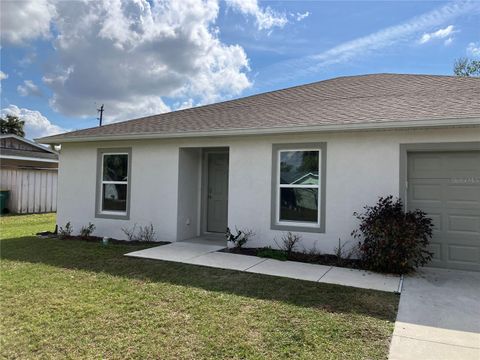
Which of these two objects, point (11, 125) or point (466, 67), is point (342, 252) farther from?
point (11, 125)

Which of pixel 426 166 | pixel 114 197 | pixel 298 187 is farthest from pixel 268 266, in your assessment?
pixel 114 197

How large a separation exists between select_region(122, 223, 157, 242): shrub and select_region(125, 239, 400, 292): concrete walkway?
1.01 m

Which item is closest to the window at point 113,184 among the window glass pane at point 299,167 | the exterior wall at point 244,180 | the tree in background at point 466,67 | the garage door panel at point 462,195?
the exterior wall at point 244,180

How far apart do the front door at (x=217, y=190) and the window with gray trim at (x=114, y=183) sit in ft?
7.43

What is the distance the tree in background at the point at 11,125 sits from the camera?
135ft

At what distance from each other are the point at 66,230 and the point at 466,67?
27.2 metres

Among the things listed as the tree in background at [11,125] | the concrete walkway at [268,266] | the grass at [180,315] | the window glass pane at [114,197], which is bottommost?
the grass at [180,315]

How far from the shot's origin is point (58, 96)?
16.5 meters

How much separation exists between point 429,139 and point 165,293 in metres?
5.38

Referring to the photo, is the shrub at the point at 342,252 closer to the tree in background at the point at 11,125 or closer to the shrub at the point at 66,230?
the shrub at the point at 66,230

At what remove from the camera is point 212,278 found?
5.52 meters

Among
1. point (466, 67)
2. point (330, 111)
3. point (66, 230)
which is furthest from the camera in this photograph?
point (466, 67)

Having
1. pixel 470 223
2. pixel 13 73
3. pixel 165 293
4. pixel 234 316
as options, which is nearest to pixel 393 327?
pixel 234 316

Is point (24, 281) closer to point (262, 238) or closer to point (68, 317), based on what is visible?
point (68, 317)
